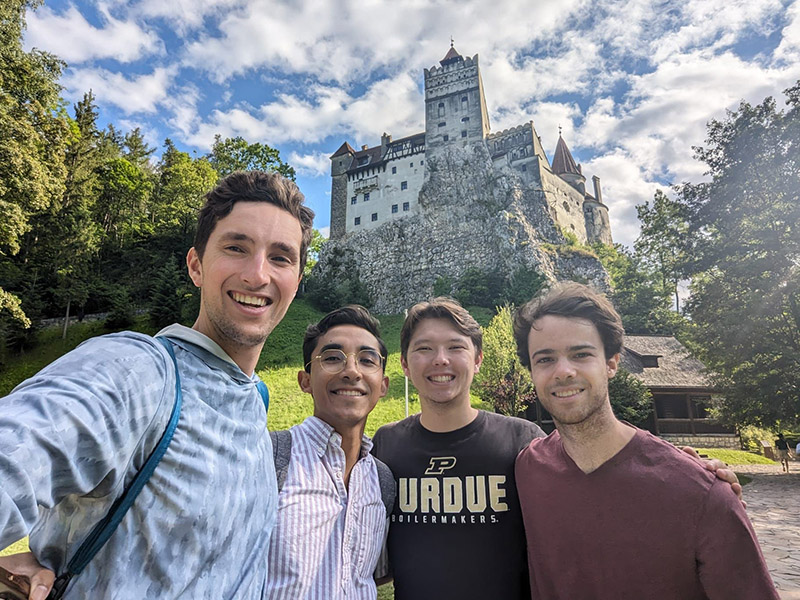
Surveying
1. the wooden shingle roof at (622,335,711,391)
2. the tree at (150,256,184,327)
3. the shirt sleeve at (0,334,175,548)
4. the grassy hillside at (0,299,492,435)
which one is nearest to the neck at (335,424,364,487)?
the shirt sleeve at (0,334,175,548)

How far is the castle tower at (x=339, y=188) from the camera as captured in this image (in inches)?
1895

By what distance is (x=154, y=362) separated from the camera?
4.50ft

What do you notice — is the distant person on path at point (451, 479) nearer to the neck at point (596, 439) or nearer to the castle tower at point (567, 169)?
the neck at point (596, 439)

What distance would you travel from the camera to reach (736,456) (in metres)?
19.8

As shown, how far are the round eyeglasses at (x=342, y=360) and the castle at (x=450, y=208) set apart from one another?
35140mm

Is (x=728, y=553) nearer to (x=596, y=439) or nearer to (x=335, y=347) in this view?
(x=596, y=439)

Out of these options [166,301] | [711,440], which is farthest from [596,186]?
[166,301]

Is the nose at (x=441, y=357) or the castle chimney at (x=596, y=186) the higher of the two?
the castle chimney at (x=596, y=186)

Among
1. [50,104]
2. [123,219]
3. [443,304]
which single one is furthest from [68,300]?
[443,304]

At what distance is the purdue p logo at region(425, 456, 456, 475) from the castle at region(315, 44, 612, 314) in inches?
1384

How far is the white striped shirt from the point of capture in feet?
7.22

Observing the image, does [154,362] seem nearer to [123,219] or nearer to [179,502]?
[179,502]

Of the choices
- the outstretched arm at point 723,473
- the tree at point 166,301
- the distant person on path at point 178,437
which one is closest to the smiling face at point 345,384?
the distant person on path at point 178,437

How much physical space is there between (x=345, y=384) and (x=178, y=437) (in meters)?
1.54
